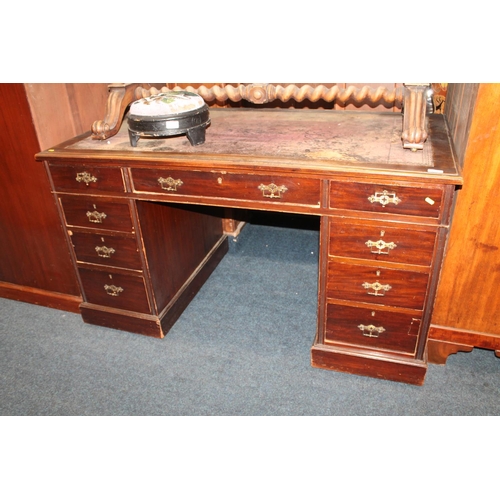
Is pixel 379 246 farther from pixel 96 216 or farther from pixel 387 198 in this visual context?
pixel 96 216

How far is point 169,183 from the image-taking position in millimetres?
1970

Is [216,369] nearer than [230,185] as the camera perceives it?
No

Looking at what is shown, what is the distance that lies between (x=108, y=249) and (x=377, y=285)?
4.39 feet

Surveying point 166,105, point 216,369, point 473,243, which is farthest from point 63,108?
point 473,243

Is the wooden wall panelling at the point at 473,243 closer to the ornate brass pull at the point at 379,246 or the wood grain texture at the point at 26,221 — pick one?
the ornate brass pull at the point at 379,246

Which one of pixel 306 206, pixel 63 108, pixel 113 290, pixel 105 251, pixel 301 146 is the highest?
pixel 63 108

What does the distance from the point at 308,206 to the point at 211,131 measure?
0.70 meters

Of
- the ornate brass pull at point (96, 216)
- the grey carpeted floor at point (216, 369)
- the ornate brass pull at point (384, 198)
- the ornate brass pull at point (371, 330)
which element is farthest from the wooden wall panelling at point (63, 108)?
the ornate brass pull at point (371, 330)

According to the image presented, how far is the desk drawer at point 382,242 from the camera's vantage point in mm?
1738

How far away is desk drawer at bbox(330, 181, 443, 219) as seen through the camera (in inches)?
64.7

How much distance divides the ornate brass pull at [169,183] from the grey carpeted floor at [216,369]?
35.2 inches

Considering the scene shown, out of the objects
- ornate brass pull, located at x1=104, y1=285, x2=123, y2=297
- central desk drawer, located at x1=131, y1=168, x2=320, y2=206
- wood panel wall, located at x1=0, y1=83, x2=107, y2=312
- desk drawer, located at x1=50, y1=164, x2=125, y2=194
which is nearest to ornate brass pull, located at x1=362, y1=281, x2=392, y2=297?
central desk drawer, located at x1=131, y1=168, x2=320, y2=206

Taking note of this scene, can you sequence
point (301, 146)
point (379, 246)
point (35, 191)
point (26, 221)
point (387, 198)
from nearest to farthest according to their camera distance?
point (387, 198), point (379, 246), point (301, 146), point (35, 191), point (26, 221)

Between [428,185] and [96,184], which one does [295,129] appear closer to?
[428,185]
